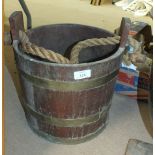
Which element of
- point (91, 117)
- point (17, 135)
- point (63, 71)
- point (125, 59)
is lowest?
point (17, 135)

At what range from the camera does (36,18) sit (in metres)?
3.51

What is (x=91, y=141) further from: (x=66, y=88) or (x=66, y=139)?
(x=66, y=88)

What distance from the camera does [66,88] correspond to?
52.4 inches

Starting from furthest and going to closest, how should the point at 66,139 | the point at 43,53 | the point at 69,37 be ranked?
the point at 69,37, the point at 66,139, the point at 43,53

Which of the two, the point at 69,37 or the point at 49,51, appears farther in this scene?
the point at 69,37

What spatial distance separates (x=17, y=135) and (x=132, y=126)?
2.06 feet

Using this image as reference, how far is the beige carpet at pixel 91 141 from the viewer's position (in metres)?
1.51

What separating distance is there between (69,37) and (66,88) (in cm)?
49

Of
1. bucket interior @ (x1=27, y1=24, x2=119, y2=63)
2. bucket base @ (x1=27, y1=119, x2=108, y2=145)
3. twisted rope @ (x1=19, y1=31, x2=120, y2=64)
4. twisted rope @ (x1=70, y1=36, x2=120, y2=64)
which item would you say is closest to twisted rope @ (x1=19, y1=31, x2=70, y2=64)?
twisted rope @ (x1=19, y1=31, x2=120, y2=64)

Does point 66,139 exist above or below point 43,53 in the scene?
below

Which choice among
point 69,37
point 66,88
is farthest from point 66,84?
point 69,37

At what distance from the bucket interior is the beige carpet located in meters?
0.37

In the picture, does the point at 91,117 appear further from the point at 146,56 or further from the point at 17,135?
the point at 146,56

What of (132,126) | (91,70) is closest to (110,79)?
(91,70)
